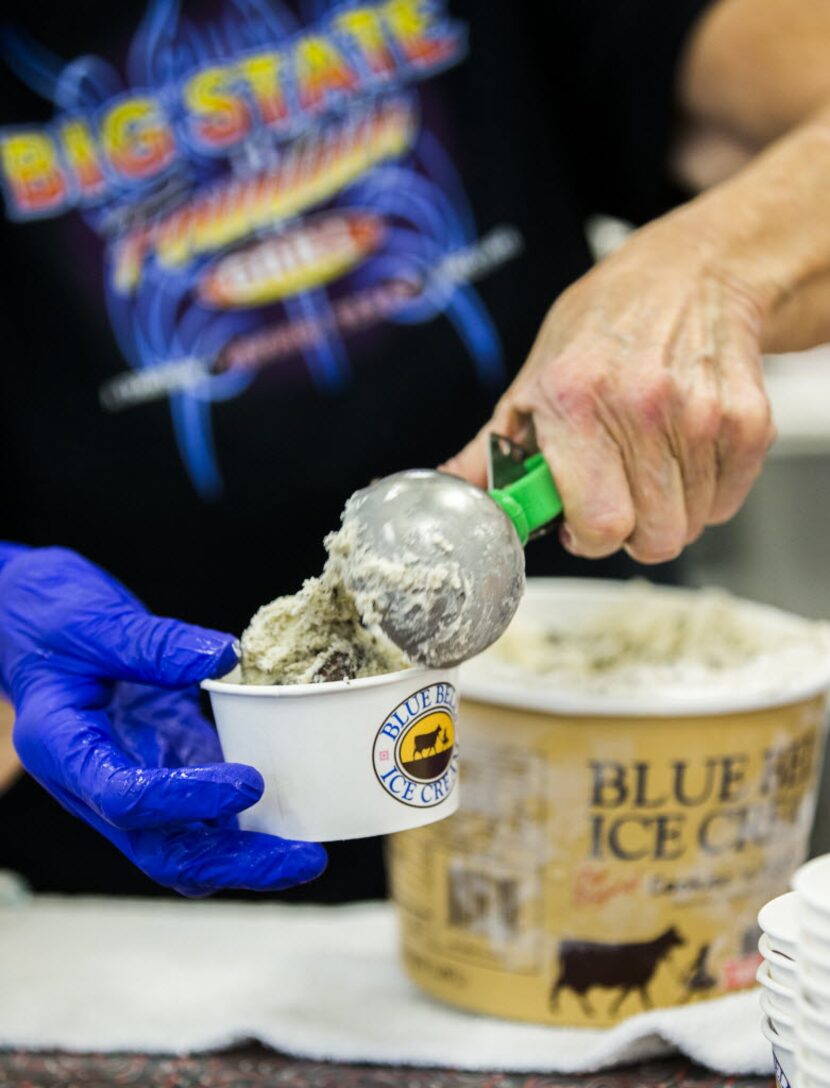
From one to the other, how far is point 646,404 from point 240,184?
0.56 m

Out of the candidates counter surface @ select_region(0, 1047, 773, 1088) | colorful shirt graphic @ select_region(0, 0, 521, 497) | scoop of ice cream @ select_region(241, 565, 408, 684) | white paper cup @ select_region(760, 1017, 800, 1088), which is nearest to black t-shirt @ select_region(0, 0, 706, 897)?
colorful shirt graphic @ select_region(0, 0, 521, 497)

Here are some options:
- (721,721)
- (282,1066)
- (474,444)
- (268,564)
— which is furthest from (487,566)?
(268,564)

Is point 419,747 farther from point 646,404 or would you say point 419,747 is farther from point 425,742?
point 646,404

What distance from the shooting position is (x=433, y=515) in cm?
67

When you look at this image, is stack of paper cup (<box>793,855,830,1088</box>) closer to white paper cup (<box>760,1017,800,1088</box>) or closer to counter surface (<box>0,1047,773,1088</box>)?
white paper cup (<box>760,1017,800,1088</box>)

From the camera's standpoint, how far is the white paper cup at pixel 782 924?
0.56 metres

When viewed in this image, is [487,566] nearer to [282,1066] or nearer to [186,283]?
[282,1066]

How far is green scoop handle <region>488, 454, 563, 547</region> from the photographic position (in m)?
0.75

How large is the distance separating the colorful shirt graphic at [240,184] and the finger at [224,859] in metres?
0.55

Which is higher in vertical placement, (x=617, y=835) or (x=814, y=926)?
(x=814, y=926)

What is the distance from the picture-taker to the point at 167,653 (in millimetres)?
721

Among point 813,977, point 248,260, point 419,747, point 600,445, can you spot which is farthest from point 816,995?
point 248,260

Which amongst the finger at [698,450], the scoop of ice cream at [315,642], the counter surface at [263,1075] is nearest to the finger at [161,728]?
the scoop of ice cream at [315,642]

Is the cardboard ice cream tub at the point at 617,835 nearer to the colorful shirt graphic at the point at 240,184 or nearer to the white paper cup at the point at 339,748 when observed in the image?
the white paper cup at the point at 339,748
